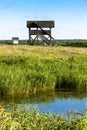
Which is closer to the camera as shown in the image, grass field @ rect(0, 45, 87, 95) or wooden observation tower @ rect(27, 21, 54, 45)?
grass field @ rect(0, 45, 87, 95)

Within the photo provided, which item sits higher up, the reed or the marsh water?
the reed

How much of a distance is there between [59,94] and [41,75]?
183 centimetres

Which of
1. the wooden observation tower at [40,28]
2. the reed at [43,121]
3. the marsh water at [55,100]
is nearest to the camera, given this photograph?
the reed at [43,121]

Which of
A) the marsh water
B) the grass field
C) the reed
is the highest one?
the reed

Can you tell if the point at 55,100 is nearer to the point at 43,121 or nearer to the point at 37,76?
the point at 37,76

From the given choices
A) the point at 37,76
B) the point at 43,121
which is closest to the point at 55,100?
the point at 37,76

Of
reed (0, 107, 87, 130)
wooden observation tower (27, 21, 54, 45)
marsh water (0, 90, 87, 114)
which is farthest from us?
wooden observation tower (27, 21, 54, 45)

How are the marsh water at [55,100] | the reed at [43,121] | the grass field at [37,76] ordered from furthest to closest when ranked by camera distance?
the grass field at [37,76]
the marsh water at [55,100]
the reed at [43,121]

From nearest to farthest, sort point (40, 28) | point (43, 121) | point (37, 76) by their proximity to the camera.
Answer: point (43, 121) < point (37, 76) < point (40, 28)

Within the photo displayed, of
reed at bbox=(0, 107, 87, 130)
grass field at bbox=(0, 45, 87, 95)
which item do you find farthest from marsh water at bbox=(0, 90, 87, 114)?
reed at bbox=(0, 107, 87, 130)

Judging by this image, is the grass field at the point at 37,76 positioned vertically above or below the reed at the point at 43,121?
below

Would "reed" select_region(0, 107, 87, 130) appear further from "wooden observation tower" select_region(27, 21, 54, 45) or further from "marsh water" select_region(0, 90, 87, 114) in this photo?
"wooden observation tower" select_region(27, 21, 54, 45)

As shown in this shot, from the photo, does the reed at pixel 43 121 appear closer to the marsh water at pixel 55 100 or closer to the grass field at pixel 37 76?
the marsh water at pixel 55 100

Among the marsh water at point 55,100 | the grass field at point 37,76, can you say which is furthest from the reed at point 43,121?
the grass field at point 37,76
